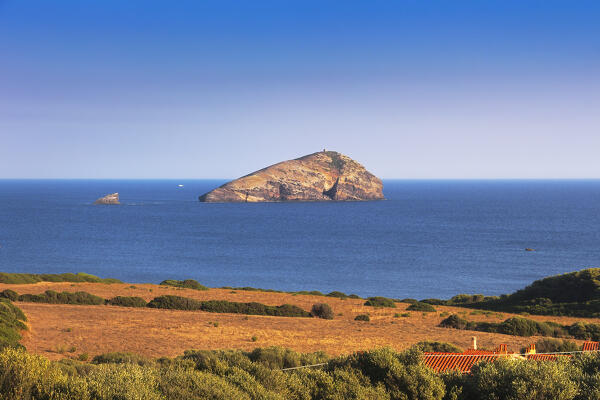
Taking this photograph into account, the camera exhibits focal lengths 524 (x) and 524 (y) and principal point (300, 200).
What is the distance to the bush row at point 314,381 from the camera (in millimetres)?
7238

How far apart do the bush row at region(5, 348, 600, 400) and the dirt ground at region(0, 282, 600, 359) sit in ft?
26.6

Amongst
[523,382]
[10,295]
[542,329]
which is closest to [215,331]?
[10,295]

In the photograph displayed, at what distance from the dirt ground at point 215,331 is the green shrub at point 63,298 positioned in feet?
3.61

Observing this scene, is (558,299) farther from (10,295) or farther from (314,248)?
(314,248)

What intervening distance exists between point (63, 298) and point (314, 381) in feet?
78.0

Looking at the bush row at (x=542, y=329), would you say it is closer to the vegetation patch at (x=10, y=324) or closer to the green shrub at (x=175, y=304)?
the green shrub at (x=175, y=304)

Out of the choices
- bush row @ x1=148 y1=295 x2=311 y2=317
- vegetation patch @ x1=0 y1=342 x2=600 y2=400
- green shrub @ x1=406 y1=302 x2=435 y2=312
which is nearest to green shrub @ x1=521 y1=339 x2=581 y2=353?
vegetation patch @ x1=0 y1=342 x2=600 y2=400

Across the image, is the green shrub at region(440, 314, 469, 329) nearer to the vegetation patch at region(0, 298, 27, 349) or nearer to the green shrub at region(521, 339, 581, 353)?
the green shrub at region(521, 339, 581, 353)

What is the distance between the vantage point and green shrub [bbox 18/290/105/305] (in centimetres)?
2877

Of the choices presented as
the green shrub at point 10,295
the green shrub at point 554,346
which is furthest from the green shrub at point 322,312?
the green shrub at point 10,295

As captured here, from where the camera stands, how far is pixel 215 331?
72.8ft

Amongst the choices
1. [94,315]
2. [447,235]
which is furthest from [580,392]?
[447,235]

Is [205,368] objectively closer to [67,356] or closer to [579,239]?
[67,356]

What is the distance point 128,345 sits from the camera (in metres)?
18.5
